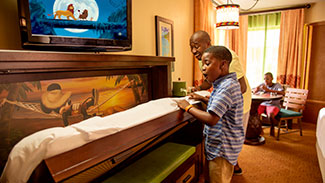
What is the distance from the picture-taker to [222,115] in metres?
1.35

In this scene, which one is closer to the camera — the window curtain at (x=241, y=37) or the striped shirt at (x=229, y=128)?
the striped shirt at (x=229, y=128)

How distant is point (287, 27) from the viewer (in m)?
5.35

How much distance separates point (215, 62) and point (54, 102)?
1.06 metres

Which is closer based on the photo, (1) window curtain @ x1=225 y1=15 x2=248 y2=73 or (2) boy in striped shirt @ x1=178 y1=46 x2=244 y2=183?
(2) boy in striped shirt @ x1=178 y1=46 x2=244 y2=183

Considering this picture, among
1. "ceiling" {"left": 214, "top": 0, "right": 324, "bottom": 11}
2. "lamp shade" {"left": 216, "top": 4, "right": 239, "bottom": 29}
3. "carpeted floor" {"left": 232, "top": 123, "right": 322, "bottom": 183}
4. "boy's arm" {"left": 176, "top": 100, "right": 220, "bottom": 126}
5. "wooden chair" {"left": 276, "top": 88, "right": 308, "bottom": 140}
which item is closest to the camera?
"boy's arm" {"left": 176, "top": 100, "right": 220, "bottom": 126}

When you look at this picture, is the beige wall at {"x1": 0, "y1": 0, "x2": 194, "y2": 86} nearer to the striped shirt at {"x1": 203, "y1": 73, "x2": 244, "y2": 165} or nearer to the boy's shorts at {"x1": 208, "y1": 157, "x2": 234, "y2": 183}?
the striped shirt at {"x1": 203, "y1": 73, "x2": 244, "y2": 165}

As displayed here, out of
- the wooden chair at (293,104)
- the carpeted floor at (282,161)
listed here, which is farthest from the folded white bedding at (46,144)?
the wooden chair at (293,104)

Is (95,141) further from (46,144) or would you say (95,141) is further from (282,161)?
(282,161)

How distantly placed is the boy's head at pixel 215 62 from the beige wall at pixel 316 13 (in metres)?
5.16

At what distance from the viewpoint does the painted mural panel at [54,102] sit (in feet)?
3.53

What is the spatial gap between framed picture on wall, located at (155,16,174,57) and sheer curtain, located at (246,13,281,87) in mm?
3745

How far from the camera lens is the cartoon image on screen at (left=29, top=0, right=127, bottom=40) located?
119cm

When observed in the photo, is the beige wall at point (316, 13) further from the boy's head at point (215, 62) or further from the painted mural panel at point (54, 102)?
the painted mural panel at point (54, 102)

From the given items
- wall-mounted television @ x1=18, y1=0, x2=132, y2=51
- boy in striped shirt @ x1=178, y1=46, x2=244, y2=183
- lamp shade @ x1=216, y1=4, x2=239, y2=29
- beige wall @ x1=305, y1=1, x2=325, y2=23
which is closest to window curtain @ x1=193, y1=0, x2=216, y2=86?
lamp shade @ x1=216, y1=4, x2=239, y2=29
